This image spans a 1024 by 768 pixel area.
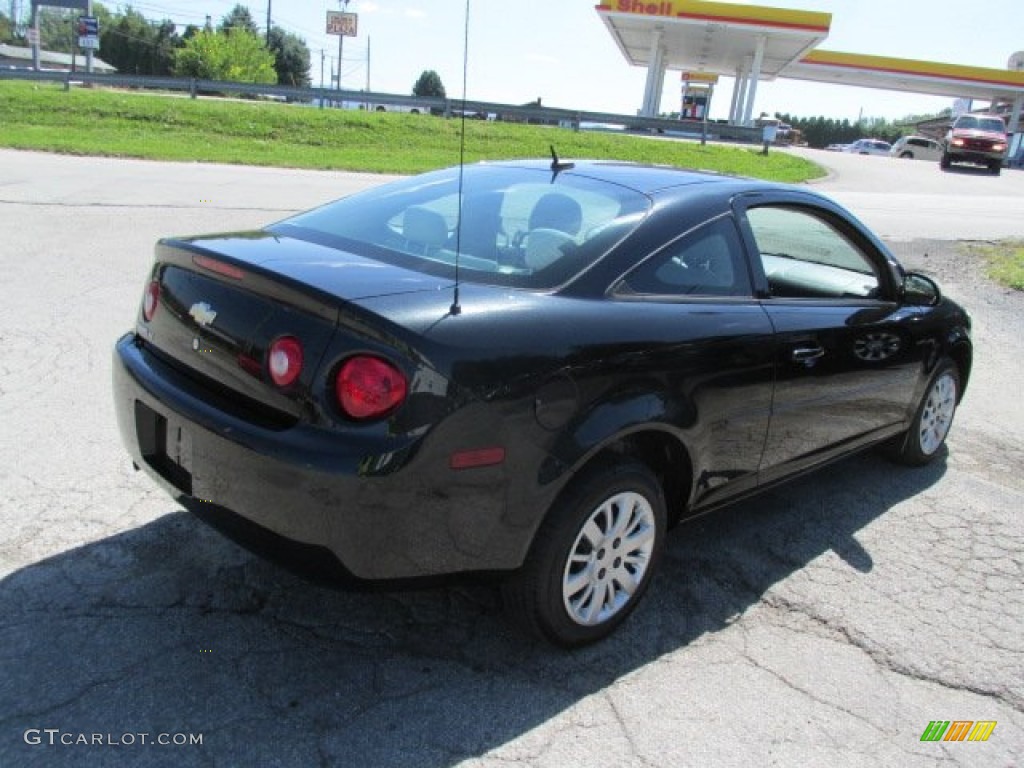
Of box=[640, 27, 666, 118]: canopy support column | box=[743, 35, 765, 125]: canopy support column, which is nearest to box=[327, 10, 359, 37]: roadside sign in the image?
box=[640, 27, 666, 118]: canopy support column

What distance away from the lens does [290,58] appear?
94375 mm

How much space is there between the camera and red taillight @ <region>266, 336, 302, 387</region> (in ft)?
7.87

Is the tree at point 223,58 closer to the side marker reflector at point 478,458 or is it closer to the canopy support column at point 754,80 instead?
the canopy support column at point 754,80

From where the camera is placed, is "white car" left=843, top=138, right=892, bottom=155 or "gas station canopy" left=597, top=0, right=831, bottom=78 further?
"white car" left=843, top=138, right=892, bottom=155

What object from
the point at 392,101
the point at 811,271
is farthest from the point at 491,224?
the point at 392,101

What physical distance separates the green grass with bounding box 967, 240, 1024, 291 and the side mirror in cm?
680

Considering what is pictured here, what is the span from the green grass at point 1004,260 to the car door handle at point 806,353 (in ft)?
26.8

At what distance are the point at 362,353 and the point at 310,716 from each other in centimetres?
105

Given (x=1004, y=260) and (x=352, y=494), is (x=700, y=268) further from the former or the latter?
(x=1004, y=260)

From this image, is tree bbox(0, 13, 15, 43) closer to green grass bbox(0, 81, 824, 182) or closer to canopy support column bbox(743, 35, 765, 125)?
green grass bbox(0, 81, 824, 182)

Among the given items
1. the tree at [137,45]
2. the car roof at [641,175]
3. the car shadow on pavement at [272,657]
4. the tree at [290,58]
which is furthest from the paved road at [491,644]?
the tree at [137,45]

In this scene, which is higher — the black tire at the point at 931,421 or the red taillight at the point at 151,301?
the red taillight at the point at 151,301

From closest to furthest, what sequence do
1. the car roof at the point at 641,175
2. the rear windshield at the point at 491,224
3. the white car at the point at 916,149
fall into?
the rear windshield at the point at 491,224, the car roof at the point at 641,175, the white car at the point at 916,149

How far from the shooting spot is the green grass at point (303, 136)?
1964 centimetres
